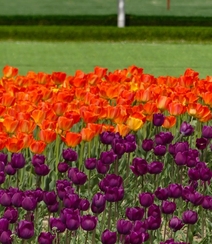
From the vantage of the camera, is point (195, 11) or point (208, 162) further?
point (195, 11)

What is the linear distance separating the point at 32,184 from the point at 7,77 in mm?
2182

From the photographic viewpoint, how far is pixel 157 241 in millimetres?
4941

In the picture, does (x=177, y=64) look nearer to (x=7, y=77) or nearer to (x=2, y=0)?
(x=7, y=77)

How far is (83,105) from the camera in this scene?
21.5ft

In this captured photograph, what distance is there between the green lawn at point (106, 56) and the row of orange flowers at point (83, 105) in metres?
6.15

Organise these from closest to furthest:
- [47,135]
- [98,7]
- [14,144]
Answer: [14,144] → [47,135] → [98,7]

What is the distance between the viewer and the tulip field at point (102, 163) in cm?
417

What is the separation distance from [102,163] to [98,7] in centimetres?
1937

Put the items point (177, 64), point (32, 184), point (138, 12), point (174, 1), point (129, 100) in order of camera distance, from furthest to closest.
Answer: point (174, 1)
point (138, 12)
point (177, 64)
point (129, 100)
point (32, 184)

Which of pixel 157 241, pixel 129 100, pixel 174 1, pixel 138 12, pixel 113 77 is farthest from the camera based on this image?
pixel 174 1

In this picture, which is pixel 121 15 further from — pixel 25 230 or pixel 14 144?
pixel 25 230

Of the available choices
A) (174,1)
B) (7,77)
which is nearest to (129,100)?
(7,77)

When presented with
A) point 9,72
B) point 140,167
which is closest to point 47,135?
point 140,167

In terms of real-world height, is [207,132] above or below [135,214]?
above
